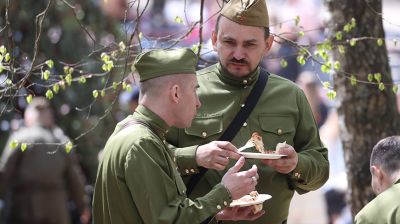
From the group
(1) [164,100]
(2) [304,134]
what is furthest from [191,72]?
(2) [304,134]

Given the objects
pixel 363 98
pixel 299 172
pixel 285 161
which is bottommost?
pixel 363 98

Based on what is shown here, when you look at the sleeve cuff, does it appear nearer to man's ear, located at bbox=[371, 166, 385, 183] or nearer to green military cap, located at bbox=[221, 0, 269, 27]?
man's ear, located at bbox=[371, 166, 385, 183]

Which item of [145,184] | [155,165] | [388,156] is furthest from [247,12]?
[145,184]

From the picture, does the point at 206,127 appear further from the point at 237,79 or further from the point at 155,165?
the point at 155,165

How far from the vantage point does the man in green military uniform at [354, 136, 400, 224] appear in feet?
20.5

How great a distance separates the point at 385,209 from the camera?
6.27 metres

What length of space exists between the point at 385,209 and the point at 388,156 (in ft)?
1.37

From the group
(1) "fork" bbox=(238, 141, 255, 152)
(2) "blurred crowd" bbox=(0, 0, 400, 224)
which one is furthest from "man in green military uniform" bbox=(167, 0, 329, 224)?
(2) "blurred crowd" bbox=(0, 0, 400, 224)

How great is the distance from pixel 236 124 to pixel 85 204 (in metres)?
6.31

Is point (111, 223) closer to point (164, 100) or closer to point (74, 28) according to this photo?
point (164, 100)

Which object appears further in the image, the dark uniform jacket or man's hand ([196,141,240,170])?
the dark uniform jacket

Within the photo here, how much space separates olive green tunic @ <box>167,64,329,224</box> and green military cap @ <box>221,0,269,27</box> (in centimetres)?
32

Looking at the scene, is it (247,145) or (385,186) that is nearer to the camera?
(385,186)

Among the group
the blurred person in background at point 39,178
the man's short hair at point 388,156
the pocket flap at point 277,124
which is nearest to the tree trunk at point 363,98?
the pocket flap at point 277,124
